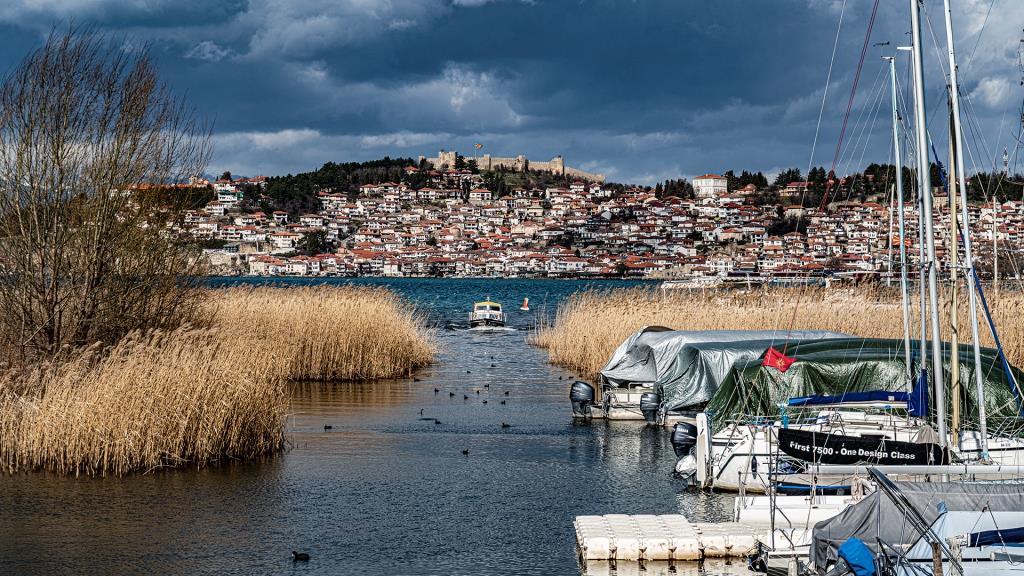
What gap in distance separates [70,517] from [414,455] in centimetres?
666

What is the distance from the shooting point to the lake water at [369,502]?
1242 centimetres

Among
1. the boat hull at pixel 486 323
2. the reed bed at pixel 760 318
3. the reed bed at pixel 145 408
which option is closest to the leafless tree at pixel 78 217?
the reed bed at pixel 145 408

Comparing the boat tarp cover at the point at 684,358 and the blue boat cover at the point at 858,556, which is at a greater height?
the boat tarp cover at the point at 684,358

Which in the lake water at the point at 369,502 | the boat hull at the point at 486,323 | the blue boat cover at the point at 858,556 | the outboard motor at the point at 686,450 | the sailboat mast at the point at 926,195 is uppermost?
the sailboat mast at the point at 926,195

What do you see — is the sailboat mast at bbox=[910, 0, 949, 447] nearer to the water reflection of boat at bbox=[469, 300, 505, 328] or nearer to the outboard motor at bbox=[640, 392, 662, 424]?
the outboard motor at bbox=[640, 392, 662, 424]

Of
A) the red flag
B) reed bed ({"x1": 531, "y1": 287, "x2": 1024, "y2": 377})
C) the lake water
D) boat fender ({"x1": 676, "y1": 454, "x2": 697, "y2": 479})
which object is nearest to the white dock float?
the lake water

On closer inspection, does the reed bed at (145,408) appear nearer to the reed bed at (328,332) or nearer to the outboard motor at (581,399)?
the outboard motor at (581,399)

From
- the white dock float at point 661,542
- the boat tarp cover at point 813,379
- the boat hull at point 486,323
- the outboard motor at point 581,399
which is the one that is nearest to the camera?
the white dock float at point 661,542

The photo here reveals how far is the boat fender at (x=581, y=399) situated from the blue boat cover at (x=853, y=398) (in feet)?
21.6

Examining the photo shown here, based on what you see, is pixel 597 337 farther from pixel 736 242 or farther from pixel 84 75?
pixel 736 242

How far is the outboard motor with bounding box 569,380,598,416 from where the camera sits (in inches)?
936

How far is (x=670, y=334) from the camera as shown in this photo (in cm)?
2567

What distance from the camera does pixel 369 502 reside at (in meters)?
15.4

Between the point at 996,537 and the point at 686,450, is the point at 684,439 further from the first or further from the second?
the point at 996,537
